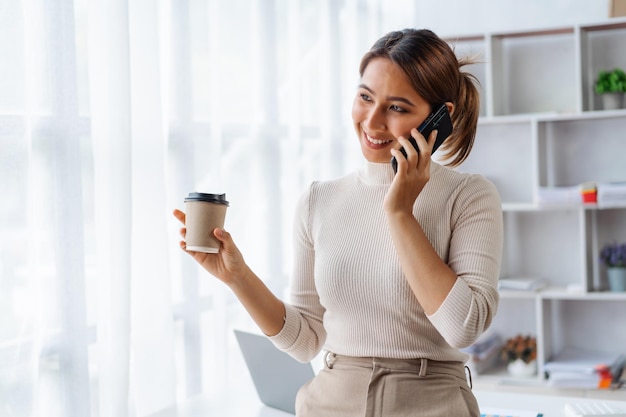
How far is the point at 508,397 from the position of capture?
1977mm

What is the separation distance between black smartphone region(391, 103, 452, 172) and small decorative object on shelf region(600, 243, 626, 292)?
8.12ft

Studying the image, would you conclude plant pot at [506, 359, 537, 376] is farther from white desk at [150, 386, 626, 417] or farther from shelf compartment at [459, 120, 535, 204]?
white desk at [150, 386, 626, 417]

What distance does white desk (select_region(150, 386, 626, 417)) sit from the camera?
1879mm

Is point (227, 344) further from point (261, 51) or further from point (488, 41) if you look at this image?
point (488, 41)

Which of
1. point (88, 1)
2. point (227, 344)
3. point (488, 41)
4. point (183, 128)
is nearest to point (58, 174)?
point (88, 1)

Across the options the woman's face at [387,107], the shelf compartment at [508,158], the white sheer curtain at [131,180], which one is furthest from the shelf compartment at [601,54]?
the woman's face at [387,107]

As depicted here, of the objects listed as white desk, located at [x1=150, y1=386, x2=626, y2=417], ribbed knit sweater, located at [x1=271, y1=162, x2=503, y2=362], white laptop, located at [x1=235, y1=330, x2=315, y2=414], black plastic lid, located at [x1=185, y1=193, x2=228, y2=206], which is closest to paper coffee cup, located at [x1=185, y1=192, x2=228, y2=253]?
black plastic lid, located at [x1=185, y1=193, x2=228, y2=206]

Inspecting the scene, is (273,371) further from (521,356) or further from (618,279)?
(618,279)

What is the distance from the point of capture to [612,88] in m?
3.66

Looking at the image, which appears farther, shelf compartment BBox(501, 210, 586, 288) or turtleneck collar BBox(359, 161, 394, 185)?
shelf compartment BBox(501, 210, 586, 288)

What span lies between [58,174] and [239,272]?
2.28ft

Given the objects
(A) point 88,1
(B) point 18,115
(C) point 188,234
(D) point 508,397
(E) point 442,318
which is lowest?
(D) point 508,397

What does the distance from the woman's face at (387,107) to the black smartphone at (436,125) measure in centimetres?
2

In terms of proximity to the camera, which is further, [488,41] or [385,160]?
[488,41]
